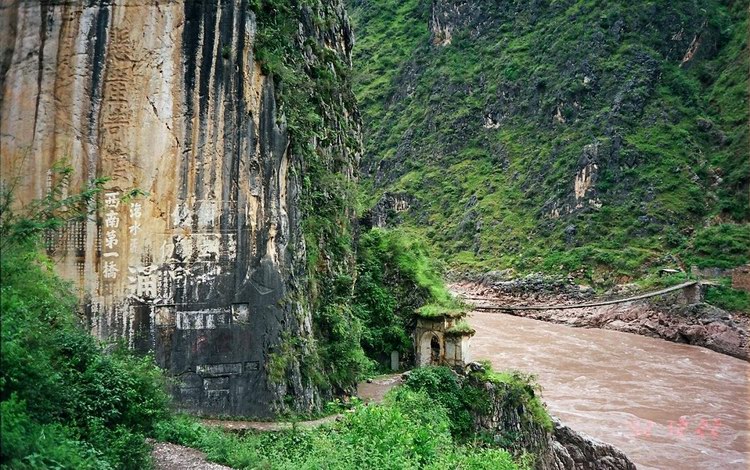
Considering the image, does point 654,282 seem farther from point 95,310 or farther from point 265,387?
point 95,310

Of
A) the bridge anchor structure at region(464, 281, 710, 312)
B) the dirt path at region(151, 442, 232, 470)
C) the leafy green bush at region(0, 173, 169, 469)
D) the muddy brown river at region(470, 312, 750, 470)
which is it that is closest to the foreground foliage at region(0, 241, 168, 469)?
the leafy green bush at region(0, 173, 169, 469)

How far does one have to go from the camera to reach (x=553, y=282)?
1722 inches

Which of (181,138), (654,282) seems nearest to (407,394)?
(181,138)

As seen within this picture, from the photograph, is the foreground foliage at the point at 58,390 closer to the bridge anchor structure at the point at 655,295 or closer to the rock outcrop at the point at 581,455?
the rock outcrop at the point at 581,455

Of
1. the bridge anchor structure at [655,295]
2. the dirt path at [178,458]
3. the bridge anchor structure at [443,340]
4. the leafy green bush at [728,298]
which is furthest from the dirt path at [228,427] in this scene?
the leafy green bush at [728,298]

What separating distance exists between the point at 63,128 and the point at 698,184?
44319mm

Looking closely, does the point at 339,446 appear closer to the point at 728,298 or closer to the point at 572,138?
the point at 728,298

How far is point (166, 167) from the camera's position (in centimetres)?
1127

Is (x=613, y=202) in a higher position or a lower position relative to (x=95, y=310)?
higher

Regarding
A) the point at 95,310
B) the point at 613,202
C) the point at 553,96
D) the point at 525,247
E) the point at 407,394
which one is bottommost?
the point at 407,394

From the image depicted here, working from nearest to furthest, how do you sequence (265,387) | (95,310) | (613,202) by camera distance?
(95,310), (265,387), (613,202)

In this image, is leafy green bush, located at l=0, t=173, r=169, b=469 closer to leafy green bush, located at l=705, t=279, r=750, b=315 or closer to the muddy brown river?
the muddy brown river

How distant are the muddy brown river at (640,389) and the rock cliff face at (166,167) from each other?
39.7ft

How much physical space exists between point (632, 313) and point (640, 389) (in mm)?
13807
